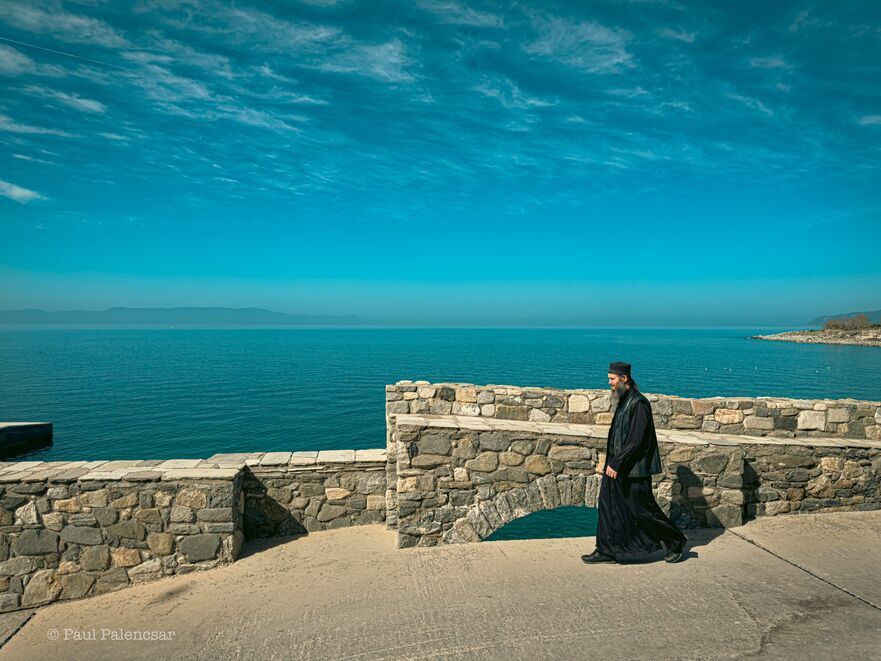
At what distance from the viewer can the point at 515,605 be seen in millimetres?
4699

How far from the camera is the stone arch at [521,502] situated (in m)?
6.23

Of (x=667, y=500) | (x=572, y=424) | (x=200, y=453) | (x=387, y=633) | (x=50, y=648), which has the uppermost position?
(x=572, y=424)

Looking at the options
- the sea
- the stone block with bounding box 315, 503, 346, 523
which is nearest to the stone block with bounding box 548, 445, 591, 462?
the stone block with bounding box 315, 503, 346, 523

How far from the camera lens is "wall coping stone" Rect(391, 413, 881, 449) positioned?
20.9 ft

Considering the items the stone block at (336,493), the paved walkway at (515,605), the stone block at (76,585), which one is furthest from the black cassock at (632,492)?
the stone block at (76,585)

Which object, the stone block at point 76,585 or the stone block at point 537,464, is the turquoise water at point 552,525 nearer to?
the stone block at point 537,464

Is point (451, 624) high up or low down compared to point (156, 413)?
up

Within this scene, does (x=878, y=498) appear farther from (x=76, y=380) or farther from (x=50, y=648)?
(x=76, y=380)

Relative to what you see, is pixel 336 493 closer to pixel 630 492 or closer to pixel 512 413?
pixel 512 413

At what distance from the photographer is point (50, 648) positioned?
4.98 m

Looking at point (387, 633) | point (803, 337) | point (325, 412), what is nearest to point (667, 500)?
point (387, 633)

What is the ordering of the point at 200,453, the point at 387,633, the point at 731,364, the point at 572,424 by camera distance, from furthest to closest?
the point at 731,364
the point at 200,453
the point at 572,424
the point at 387,633

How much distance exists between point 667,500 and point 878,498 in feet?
10.6

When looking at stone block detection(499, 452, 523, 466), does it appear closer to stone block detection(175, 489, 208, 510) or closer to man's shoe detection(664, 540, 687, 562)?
man's shoe detection(664, 540, 687, 562)
